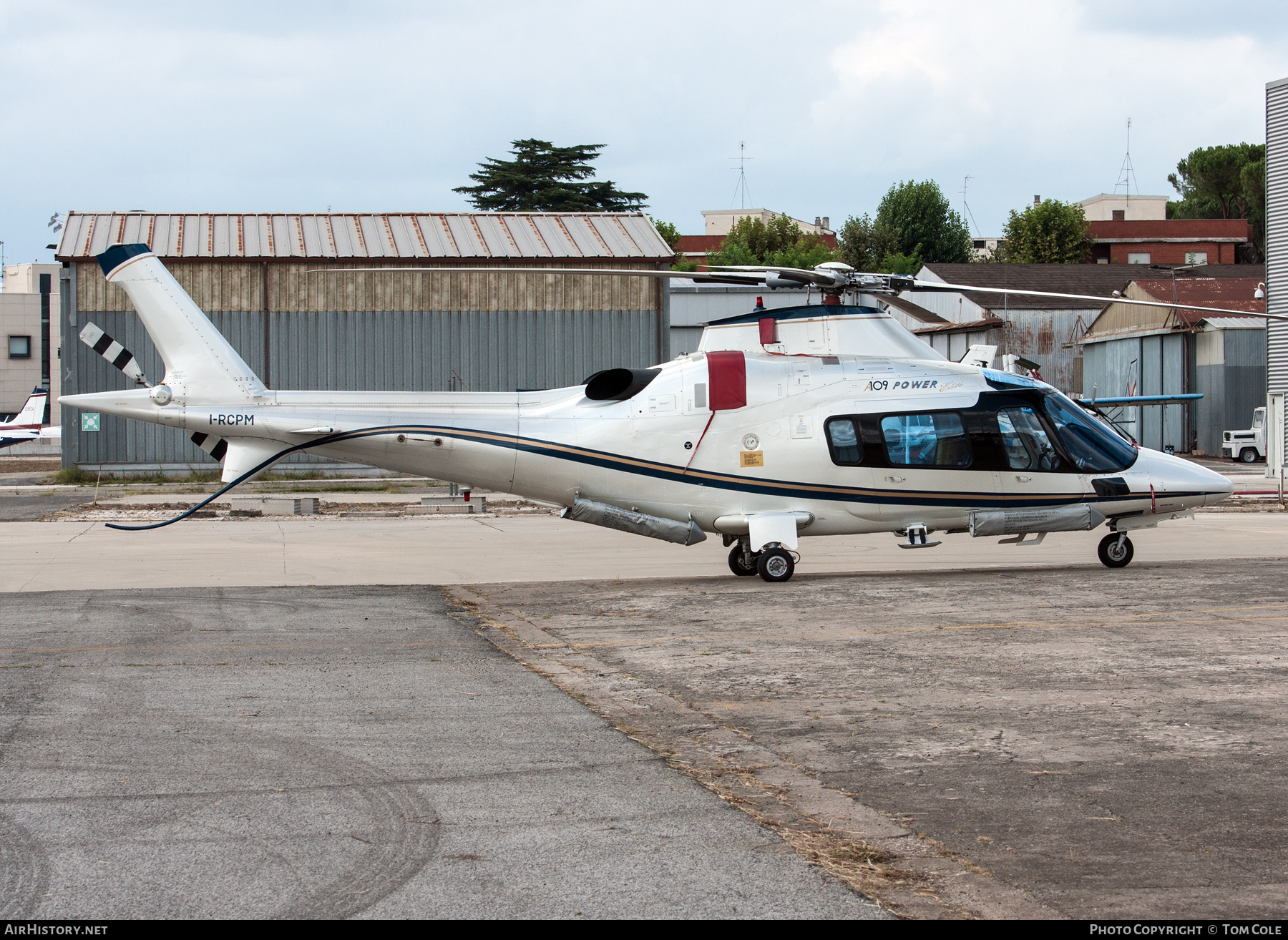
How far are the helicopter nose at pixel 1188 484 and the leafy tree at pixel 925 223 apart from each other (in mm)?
82452

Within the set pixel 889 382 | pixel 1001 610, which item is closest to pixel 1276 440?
pixel 889 382

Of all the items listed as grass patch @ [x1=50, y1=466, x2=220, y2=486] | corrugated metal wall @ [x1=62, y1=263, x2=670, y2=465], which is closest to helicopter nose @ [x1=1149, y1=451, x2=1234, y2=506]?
corrugated metal wall @ [x1=62, y1=263, x2=670, y2=465]

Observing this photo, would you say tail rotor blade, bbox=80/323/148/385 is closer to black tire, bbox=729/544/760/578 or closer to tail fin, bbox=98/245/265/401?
tail fin, bbox=98/245/265/401

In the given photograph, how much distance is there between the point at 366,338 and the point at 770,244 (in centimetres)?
6619

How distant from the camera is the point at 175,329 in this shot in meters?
14.5

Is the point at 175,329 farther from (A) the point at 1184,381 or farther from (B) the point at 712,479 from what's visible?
(A) the point at 1184,381

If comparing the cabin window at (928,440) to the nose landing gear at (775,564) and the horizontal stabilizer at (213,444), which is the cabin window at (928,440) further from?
the horizontal stabilizer at (213,444)

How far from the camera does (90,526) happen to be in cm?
2244

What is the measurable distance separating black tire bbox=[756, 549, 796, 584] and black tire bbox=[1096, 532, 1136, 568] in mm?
4232

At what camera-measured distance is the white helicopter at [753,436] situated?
14688mm

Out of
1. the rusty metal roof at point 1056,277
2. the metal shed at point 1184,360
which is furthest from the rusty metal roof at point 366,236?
the rusty metal roof at point 1056,277

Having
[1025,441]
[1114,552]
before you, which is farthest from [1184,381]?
[1025,441]

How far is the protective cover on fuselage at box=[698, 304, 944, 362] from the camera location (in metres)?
15.5
